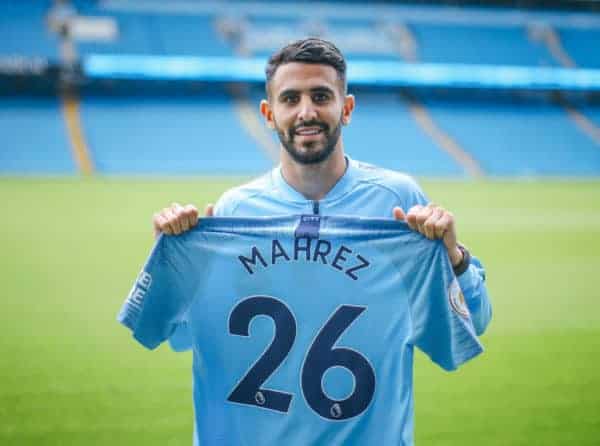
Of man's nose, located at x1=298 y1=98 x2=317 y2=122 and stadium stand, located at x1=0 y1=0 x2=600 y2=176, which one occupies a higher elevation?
stadium stand, located at x1=0 y1=0 x2=600 y2=176

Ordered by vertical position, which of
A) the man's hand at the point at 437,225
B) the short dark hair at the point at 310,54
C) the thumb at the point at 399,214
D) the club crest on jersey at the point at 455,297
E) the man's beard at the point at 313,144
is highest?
the short dark hair at the point at 310,54

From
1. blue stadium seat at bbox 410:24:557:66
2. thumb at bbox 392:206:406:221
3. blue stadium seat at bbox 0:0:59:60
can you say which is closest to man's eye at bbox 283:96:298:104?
thumb at bbox 392:206:406:221

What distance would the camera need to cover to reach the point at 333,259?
2162 mm

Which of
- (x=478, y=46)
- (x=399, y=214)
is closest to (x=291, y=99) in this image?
(x=399, y=214)

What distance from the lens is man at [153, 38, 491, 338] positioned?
2.22 meters

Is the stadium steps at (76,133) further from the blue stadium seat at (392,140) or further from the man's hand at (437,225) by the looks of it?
the man's hand at (437,225)

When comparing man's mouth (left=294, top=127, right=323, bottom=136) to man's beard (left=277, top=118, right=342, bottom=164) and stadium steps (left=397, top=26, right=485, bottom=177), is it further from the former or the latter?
stadium steps (left=397, top=26, right=485, bottom=177)

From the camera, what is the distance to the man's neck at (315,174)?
2289mm

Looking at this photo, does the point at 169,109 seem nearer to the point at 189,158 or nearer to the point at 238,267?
the point at 189,158

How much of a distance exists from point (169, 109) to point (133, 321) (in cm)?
2437

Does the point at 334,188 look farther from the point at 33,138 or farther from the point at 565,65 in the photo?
the point at 565,65

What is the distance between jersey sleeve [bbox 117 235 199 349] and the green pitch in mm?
1527

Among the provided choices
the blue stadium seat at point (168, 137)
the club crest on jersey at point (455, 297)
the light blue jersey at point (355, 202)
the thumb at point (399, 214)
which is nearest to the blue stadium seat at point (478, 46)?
the blue stadium seat at point (168, 137)

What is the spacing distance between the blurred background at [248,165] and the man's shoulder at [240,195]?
5.53 ft
